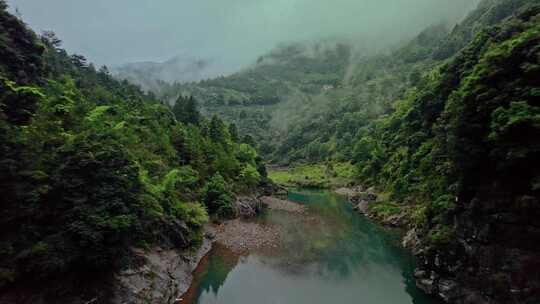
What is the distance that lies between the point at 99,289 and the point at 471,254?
2753 centimetres

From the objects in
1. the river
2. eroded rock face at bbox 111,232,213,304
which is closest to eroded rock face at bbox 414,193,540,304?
the river

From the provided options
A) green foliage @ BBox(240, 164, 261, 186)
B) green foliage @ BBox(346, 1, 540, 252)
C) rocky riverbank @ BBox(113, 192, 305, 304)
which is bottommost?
rocky riverbank @ BBox(113, 192, 305, 304)

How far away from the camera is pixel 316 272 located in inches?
1390

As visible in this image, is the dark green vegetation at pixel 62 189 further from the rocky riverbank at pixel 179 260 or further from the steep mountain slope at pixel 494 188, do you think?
the steep mountain slope at pixel 494 188

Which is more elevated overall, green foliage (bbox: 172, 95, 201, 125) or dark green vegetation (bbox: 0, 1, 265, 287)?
green foliage (bbox: 172, 95, 201, 125)

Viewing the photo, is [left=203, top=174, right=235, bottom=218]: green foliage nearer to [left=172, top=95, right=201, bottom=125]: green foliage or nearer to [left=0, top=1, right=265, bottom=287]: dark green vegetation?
[left=0, top=1, right=265, bottom=287]: dark green vegetation

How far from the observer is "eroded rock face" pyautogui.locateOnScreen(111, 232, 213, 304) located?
2395cm

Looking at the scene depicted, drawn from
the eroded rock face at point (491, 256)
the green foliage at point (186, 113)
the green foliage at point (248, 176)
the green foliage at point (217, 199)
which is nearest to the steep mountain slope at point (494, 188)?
the eroded rock face at point (491, 256)

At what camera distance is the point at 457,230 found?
94.4ft

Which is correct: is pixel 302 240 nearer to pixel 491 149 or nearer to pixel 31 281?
pixel 491 149

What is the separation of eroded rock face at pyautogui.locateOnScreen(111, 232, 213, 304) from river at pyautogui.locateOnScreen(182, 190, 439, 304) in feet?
4.23

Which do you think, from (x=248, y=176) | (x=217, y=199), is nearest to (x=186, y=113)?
(x=248, y=176)

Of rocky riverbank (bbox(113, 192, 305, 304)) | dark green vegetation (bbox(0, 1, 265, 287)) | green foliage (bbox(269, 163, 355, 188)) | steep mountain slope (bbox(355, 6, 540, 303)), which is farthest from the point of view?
green foliage (bbox(269, 163, 355, 188))

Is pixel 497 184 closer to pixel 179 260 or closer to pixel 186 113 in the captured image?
pixel 179 260
